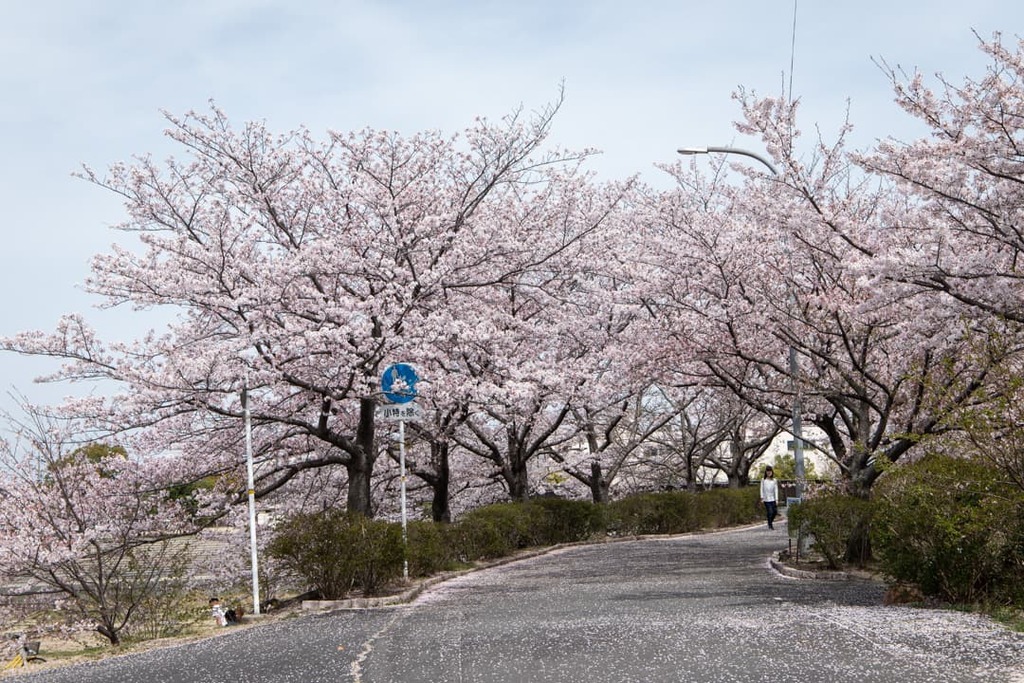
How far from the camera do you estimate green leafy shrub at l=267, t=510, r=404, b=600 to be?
13.1 meters

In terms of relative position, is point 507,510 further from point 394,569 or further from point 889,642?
point 889,642

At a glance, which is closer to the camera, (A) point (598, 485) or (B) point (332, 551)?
(B) point (332, 551)

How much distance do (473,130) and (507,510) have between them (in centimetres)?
824

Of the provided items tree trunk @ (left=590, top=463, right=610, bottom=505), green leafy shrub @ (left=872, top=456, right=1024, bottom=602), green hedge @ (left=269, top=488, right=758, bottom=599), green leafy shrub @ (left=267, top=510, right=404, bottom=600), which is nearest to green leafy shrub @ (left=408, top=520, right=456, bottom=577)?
green hedge @ (left=269, top=488, right=758, bottom=599)

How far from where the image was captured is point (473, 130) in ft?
57.4

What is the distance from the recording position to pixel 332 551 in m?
13.1

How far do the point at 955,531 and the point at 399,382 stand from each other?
27.2ft

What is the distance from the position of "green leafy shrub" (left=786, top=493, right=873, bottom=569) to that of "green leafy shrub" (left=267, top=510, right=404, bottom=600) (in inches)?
255

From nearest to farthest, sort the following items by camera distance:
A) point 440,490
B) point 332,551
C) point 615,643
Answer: point 615,643, point 332,551, point 440,490

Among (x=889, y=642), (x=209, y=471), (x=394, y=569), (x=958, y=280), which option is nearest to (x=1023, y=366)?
(x=958, y=280)

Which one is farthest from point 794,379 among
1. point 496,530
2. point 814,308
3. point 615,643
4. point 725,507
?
point 725,507

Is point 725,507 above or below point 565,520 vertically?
below

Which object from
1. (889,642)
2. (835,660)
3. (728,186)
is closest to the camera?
(835,660)

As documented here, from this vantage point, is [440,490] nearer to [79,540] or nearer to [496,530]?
[496,530]
